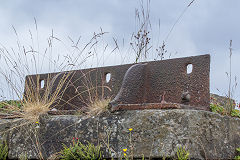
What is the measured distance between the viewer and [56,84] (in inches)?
148

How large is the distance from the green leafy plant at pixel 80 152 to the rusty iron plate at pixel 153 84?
1.32 ft

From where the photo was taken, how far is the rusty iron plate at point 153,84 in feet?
9.61

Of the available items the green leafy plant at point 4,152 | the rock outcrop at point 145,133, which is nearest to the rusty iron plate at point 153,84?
the rock outcrop at point 145,133

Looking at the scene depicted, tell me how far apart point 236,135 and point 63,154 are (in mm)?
1674

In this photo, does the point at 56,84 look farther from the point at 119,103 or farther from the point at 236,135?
the point at 236,135

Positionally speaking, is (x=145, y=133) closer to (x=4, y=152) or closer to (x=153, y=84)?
(x=153, y=84)

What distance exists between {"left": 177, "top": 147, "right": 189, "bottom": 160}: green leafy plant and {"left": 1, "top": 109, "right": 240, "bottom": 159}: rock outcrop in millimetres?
34

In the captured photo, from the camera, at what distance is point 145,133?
8.33 feet

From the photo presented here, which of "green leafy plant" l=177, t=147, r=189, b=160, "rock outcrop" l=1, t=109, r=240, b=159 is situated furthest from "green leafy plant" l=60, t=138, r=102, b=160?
"green leafy plant" l=177, t=147, r=189, b=160

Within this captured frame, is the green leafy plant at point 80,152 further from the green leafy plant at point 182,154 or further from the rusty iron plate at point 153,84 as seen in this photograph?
the green leafy plant at point 182,154

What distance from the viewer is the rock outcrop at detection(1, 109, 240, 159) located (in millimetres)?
2449

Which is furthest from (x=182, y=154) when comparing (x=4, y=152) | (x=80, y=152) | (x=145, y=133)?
(x=4, y=152)

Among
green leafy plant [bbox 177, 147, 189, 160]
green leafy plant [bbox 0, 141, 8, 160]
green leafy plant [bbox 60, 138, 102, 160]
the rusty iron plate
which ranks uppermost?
the rusty iron plate

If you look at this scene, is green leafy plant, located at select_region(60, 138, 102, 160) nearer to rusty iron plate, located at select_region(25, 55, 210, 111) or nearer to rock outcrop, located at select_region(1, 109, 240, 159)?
rock outcrop, located at select_region(1, 109, 240, 159)
